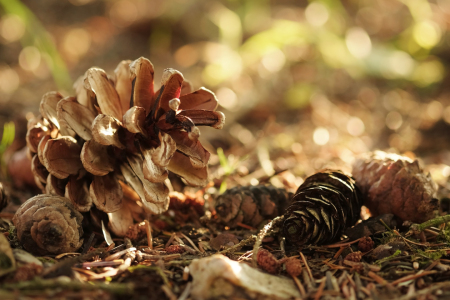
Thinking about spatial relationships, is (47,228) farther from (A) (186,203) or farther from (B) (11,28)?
(B) (11,28)

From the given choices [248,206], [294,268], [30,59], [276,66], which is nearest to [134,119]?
[248,206]

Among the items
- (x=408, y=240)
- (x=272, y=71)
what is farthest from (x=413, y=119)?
(x=408, y=240)

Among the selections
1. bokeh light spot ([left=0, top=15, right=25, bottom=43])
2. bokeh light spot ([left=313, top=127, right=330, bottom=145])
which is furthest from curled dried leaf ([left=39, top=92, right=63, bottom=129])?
bokeh light spot ([left=0, top=15, right=25, bottom=43])

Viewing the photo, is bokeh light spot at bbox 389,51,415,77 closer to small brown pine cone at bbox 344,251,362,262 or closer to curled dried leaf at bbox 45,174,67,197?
small brown pine cone at bbox 344,251,362,262

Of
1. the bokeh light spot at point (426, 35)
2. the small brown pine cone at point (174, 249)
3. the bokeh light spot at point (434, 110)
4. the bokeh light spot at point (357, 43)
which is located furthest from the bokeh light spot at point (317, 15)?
the small brown pine cone at point (174, 249)

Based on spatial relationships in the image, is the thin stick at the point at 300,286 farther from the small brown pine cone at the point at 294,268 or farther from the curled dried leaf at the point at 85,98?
the curled dried leaf at the point at 85,98

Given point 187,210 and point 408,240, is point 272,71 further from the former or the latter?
point 408,240
